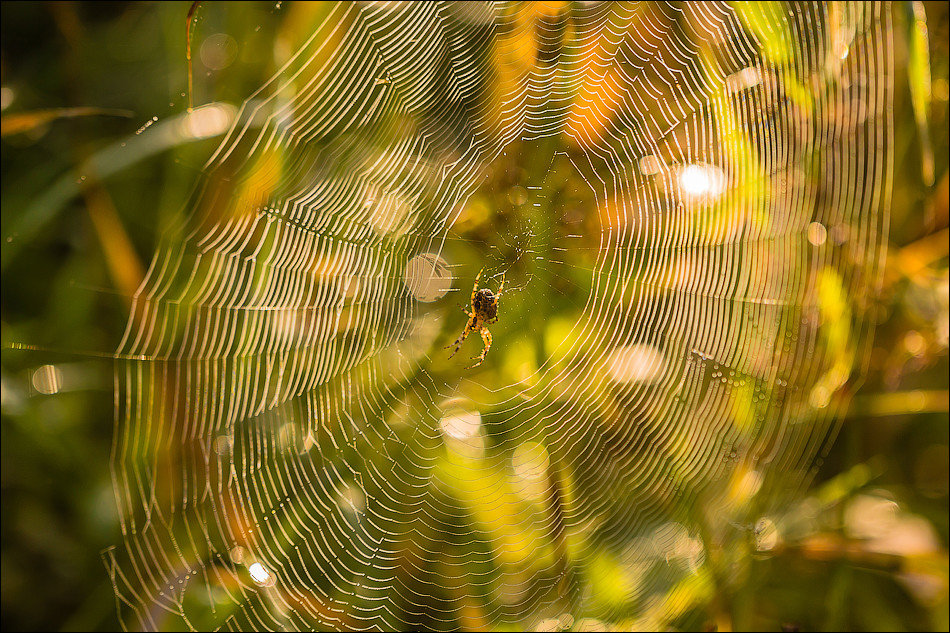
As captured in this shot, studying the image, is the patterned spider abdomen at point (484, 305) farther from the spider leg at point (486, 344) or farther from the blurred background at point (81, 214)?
the blurred background at point (81, 214)

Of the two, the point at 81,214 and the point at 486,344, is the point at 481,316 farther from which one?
the point at 81,214

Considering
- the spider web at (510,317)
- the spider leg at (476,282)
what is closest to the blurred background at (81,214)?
the spider web at (510,317)

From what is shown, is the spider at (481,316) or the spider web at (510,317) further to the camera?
the spider at (481,316)

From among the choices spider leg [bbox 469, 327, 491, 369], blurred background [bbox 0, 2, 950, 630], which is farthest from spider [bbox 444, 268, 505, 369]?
blurred background [bbox 0, 2, 950, 630]

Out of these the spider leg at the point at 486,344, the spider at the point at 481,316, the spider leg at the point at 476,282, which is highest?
the spider leg at the point at 476,282

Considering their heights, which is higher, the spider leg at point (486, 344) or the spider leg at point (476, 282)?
the spider leg at point (476, 282)

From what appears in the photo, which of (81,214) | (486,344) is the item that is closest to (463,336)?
(486,344)

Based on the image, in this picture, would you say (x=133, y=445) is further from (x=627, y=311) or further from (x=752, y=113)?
(x=752, y=113)

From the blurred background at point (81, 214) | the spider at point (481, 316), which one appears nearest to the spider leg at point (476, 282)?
the spider at point (481, 316)

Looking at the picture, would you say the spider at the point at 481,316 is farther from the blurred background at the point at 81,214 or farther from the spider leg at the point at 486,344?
the blurred background at the point at 81,214

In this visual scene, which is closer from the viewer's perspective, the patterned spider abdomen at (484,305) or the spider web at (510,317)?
the spider web at (510,317)
